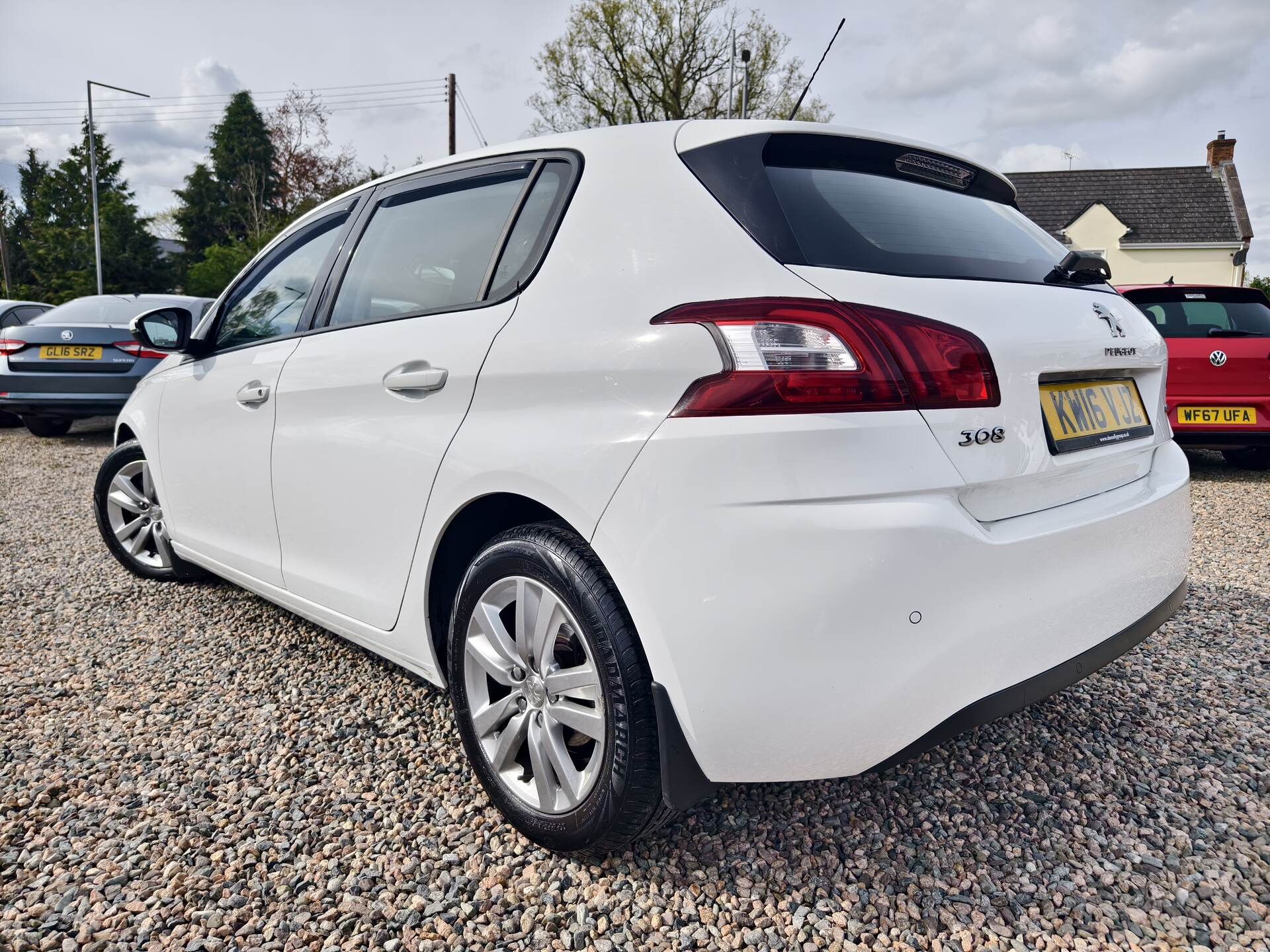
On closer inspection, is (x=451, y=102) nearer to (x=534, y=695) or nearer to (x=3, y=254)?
(x=534, y=695)

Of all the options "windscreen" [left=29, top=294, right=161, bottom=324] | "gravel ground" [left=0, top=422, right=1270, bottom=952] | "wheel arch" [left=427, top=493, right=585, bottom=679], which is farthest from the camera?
"windscreen" [left=29, top=294, right=161, bottom=324]

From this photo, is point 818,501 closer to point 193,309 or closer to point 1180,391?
point 1180,391

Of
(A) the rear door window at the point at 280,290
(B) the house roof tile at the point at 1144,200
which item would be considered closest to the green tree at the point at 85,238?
(B) the house roof tile at the point at 1144,200

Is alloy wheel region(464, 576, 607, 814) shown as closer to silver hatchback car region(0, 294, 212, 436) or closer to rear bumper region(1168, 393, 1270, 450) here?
rear bumper region(1168, 393, 1270, 450)

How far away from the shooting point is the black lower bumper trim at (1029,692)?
1.63 m

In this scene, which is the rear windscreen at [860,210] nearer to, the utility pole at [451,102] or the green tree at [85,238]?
the utility pole at [451,102]

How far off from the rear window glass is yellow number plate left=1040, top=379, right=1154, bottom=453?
0.29m

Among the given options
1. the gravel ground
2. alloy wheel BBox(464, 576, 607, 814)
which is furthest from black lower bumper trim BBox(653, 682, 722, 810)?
the gravel ground

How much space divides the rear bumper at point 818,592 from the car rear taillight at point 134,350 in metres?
8.95

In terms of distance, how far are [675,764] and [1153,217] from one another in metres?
35.2

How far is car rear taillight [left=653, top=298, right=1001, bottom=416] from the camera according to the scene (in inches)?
62.7

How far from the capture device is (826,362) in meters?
1.61

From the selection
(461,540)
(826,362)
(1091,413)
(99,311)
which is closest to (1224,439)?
(1091,413)

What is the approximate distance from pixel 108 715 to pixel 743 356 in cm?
244
